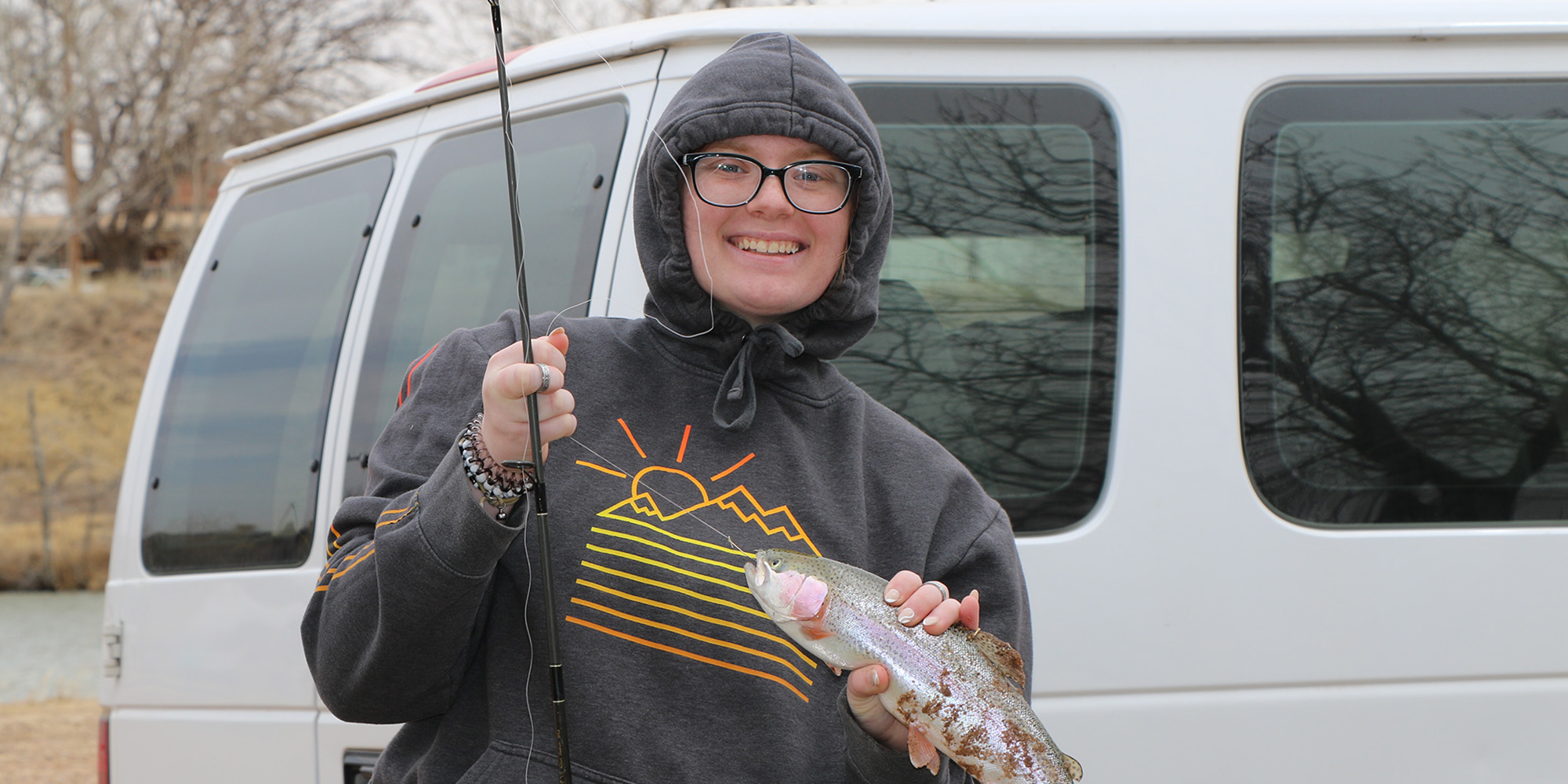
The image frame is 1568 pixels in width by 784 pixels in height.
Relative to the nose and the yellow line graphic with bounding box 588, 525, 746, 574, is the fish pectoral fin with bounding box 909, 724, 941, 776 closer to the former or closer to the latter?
the yellow line graphic with bounding box 588, 525, 746, 574

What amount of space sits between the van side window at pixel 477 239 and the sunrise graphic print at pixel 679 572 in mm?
967

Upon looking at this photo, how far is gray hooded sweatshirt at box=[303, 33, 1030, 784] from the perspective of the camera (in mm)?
1523

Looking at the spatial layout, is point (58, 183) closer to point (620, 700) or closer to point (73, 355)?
point (73, 355)

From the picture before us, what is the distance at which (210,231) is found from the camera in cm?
351

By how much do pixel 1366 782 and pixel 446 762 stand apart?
5.52ft

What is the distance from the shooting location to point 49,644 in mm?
13492

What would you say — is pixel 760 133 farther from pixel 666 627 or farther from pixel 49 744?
pixel 49 744

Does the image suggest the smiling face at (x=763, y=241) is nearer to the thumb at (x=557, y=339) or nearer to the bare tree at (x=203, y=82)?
the thumb at (x=557, y=339)

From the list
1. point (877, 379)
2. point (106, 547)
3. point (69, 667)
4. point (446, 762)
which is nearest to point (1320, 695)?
point (877, 379)

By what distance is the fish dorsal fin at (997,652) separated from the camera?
141 cm

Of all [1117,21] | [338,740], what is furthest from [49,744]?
[1117,21]

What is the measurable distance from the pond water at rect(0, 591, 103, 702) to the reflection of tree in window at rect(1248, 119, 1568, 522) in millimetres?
9691

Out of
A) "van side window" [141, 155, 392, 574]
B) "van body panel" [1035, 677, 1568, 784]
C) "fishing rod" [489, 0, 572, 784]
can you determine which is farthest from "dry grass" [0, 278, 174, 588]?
"fishing rod" [489, 0, 572, 784]

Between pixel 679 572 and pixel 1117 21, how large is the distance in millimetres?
1482
